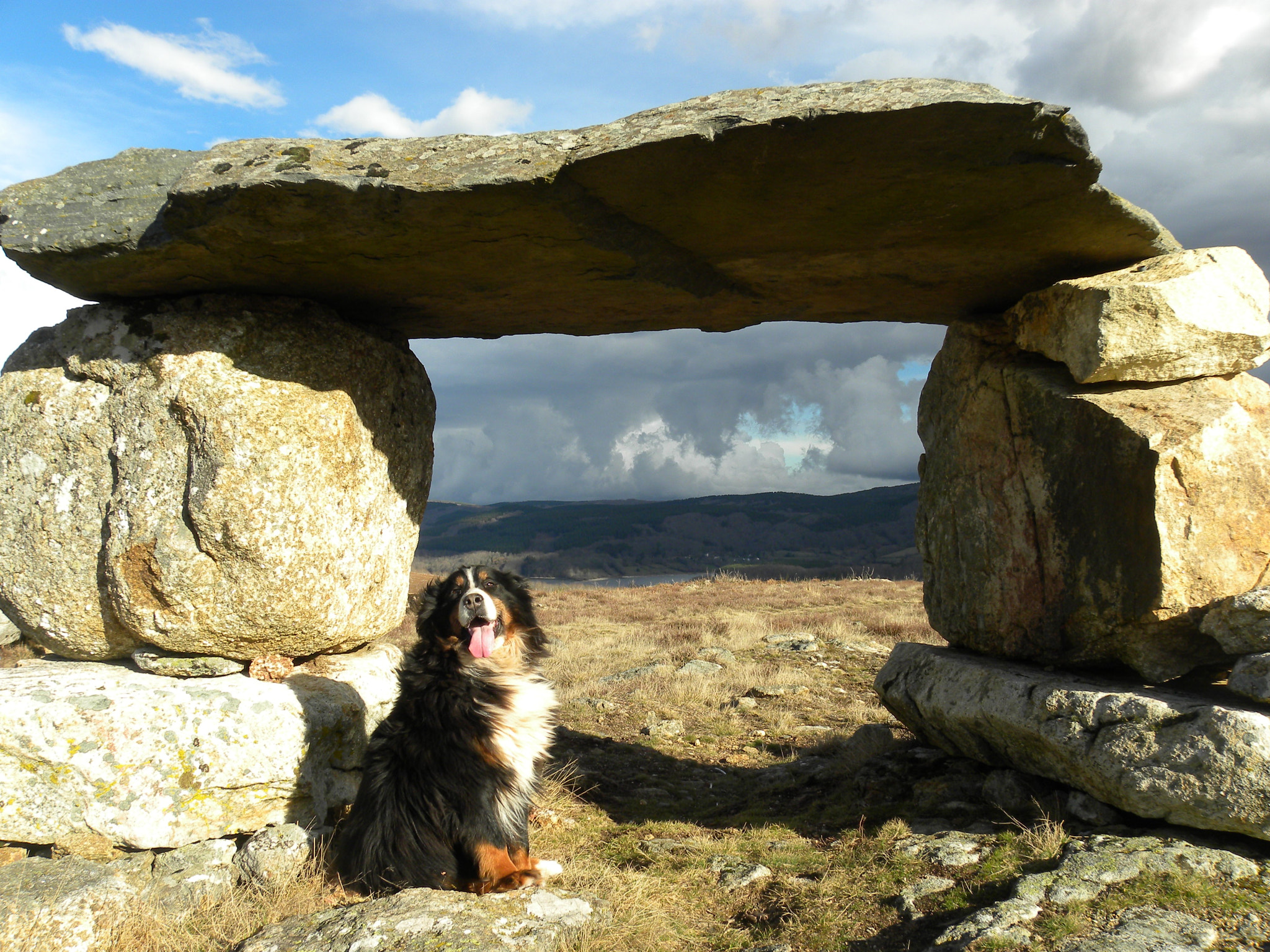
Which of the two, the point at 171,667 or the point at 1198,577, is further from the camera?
the point at 171,667

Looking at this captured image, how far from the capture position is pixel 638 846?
549 cm

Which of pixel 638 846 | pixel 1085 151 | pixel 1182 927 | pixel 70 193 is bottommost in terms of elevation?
pixel 638 846

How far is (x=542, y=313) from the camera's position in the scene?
6328mm

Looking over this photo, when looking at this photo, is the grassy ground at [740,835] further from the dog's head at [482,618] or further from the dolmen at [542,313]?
the dog's head at [482,618]

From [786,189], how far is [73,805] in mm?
5009

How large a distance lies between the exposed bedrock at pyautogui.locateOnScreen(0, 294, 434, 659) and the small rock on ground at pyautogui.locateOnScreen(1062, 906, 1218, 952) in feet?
15.1

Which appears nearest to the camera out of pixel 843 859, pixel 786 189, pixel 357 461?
pixel 786 189

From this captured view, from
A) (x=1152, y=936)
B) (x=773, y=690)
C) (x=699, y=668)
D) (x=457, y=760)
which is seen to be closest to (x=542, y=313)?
(x=457, y=760)

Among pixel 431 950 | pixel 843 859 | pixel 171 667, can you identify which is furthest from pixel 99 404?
pixel 843 859

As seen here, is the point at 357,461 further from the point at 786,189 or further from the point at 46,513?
the point at 786,189

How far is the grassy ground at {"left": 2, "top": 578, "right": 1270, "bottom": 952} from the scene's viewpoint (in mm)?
4023

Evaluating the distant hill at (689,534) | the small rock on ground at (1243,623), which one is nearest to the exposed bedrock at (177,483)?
the small rock on ground at (1243,623)

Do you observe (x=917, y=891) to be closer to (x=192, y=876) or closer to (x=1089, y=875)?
(x=1089, y=875)

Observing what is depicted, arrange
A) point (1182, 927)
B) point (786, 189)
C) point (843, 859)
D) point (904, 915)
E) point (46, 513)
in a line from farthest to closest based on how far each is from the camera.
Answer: point (46, 513) < point (843, 859) < point (786, 189) < point (904, 915) < point (1182, 927)
